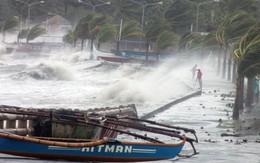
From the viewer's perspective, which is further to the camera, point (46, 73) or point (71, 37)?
point (71, 37)

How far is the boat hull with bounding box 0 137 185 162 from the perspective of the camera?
15273mm

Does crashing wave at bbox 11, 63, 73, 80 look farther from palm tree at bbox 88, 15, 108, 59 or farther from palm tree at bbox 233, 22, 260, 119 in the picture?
palm tree at bbox 233, 22, 260, 119

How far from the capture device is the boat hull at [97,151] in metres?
15.3

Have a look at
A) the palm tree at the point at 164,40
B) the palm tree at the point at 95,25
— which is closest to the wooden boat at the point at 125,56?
the palm tree at the point at 95,25

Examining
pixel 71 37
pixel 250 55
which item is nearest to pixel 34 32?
pixel 71 37

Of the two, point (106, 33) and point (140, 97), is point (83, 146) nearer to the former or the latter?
point (140, 97)

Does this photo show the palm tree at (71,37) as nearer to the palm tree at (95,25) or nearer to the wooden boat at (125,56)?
the palm tree at (95,25)

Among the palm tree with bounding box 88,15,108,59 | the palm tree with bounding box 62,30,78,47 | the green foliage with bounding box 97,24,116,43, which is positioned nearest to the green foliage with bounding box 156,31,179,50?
the green foliage with bounding box 97,24,116,43

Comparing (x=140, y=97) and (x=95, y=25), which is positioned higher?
(x=95, y=25)

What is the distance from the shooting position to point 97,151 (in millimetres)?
15773

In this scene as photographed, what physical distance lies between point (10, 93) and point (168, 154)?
36899 millimetres

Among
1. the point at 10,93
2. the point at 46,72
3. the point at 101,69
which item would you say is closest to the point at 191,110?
the point at 10,93

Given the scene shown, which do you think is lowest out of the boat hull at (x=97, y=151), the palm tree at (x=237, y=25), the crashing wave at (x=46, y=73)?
the crashing wave at (x=46, y=73)

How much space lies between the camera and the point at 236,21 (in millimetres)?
53406
